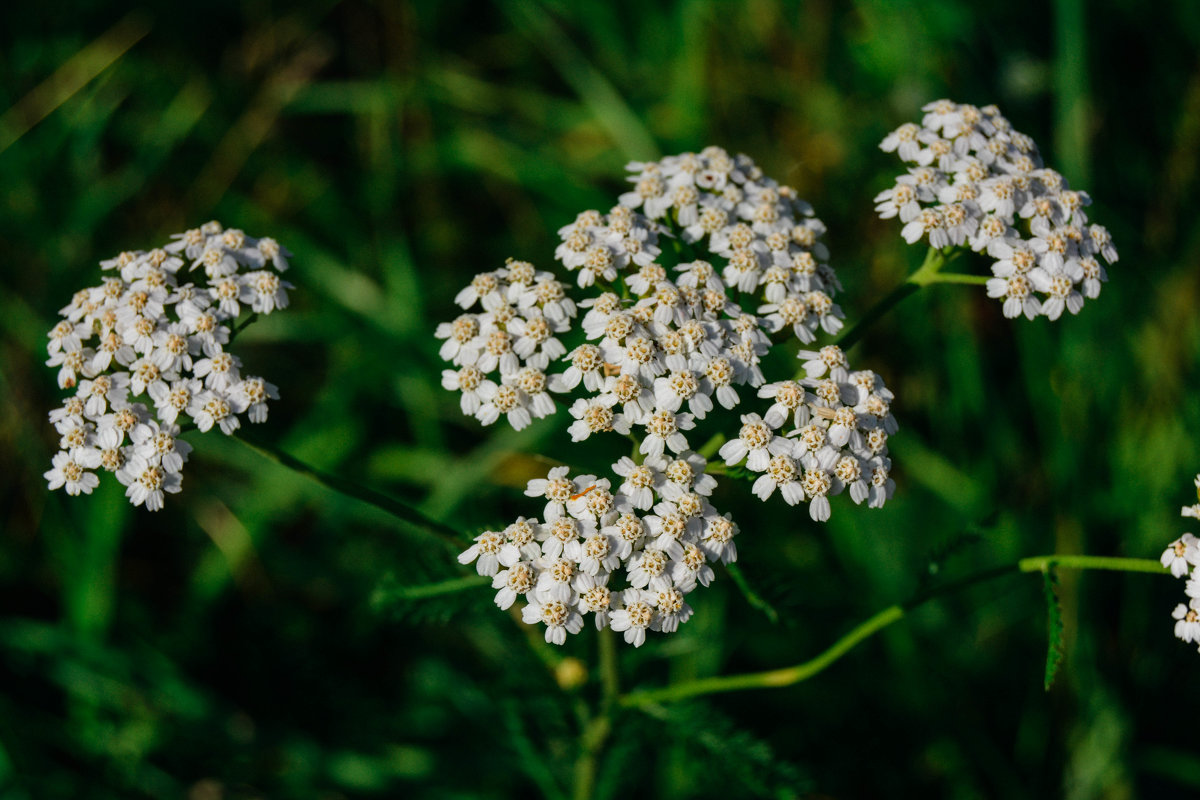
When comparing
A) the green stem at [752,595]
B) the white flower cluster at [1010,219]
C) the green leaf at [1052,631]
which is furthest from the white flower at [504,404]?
the green leaf at [1052,631]

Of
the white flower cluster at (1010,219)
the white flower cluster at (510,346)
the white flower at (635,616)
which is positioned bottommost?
the white flower at (635,616)

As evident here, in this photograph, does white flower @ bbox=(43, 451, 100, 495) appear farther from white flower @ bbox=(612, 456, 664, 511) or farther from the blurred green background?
white flower @ bbox=(612, 456, 664, 511)

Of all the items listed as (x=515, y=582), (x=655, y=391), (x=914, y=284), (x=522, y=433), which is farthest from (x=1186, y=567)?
(x=522, y=433)

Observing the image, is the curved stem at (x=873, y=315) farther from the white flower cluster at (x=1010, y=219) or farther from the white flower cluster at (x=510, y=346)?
the white flower cluster at (x=510, y=346)

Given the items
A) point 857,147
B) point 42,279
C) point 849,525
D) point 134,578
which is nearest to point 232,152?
point 42,279

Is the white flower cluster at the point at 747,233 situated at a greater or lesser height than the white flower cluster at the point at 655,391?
greater

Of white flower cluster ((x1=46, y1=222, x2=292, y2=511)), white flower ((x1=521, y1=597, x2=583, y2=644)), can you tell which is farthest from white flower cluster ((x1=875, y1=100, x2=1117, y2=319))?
white flower cluster ((x1=46, y1=222, x2=292, y2=511))

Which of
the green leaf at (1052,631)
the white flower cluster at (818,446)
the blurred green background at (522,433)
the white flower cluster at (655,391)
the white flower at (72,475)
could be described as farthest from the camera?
the blurred green background at (522,433)

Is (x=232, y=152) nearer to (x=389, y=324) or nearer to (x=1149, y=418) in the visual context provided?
(x=389, y=324)
